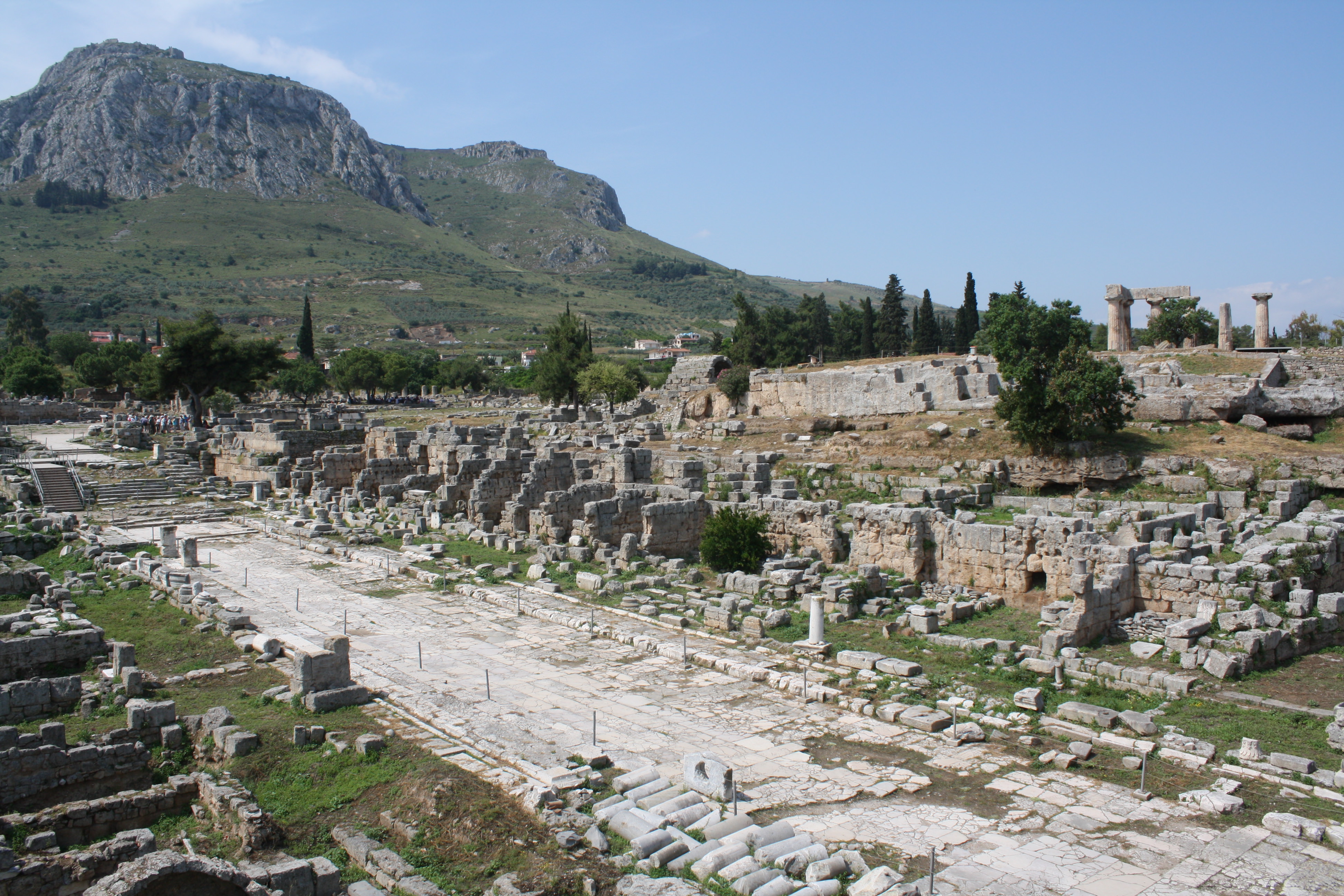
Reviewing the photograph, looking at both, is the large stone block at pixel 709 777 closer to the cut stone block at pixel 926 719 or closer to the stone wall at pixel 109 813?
the cut stone block at pixel 926 719

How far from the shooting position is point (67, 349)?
269 ft

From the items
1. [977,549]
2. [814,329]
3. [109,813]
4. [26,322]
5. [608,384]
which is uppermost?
[26,322]

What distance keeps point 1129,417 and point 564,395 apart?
119 ft

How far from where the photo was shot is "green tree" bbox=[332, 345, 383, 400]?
72812mm

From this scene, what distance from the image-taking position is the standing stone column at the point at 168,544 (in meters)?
22.1

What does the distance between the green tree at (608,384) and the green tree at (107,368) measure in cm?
3653

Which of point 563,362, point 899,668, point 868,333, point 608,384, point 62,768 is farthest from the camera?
point 868,333

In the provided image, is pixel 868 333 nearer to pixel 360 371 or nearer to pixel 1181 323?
pixel 1181 323

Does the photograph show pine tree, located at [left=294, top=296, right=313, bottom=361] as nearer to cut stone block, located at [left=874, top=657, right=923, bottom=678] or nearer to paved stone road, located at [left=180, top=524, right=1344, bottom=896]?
paved stone road, located at [left=180, top=524, right=1344, bottom=896]

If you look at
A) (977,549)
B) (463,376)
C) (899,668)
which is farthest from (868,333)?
(899,668)

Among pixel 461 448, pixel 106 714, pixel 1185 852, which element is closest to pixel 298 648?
pixel 106 714

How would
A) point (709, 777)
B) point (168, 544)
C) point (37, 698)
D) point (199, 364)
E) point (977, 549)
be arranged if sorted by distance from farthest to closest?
point (199, 364) < point (168, 544) < point (977, 549) < point (37, 698) < point (709, 777)

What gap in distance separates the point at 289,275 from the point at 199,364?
94.1 metres

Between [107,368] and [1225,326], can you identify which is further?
[107,368]
